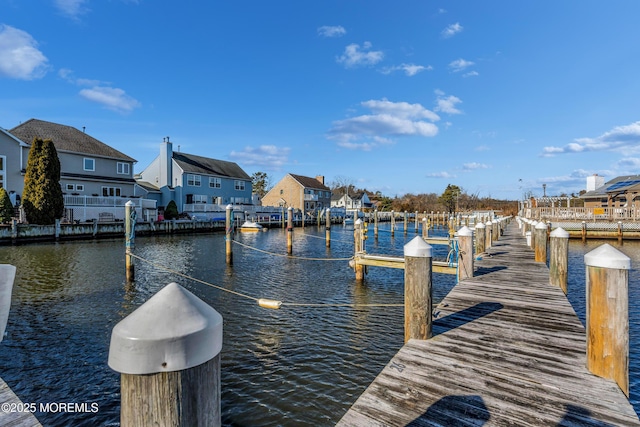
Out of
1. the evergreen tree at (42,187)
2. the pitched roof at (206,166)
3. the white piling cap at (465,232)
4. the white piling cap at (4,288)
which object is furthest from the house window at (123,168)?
the white piling cap at (4,288)

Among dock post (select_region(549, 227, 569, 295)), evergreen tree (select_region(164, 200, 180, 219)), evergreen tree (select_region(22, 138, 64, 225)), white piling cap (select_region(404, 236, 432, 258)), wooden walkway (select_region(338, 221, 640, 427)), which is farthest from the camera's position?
evergreen tree (select_region(164, 200, 180, 219))

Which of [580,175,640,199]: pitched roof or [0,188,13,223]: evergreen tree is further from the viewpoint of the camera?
[580,175,640,199]: pitched roof

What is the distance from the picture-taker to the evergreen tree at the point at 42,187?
26.3 meters

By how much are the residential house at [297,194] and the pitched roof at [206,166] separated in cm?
1376

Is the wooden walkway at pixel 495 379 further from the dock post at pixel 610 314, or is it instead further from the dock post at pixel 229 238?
the dock post at pixel 229 238

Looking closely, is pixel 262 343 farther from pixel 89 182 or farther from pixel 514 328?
pixel 89 182

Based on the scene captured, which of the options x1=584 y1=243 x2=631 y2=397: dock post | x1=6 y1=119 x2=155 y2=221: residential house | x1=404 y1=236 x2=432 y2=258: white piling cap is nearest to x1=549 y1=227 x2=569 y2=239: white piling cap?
x1=584 y1=243 x2=631 y2=397: dock post

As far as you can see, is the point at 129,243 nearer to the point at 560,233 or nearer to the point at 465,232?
the point at 465,232

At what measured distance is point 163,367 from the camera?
1.14 meters

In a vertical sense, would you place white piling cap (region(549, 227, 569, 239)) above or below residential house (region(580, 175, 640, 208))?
below

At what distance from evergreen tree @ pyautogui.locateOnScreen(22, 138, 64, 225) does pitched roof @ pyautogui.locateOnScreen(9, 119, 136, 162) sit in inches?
187

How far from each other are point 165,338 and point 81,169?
40.8 m

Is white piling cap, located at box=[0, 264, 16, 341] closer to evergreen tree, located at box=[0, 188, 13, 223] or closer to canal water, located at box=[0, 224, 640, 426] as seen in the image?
canal water, located at box=[0, 224, 640, 426]

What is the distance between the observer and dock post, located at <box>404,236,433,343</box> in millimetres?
4949
